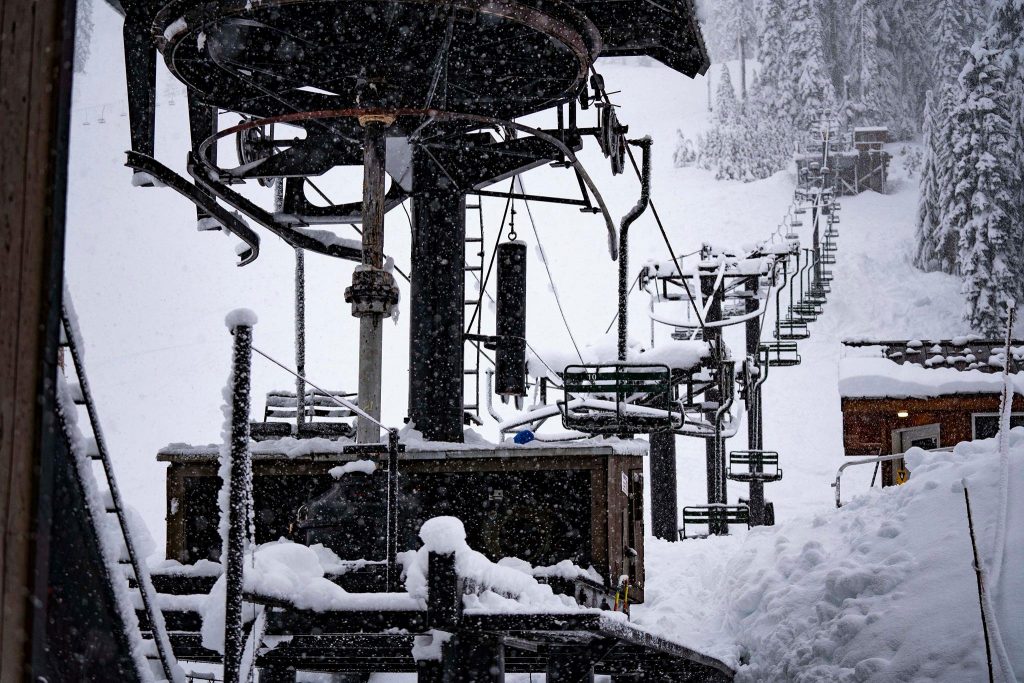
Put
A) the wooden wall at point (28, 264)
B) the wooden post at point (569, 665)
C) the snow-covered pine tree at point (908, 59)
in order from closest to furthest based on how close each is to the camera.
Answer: the wooden wall at point (28, 264)
the wooden post at point (569, 665)
the snow-covered pine tree at point (908, 59)

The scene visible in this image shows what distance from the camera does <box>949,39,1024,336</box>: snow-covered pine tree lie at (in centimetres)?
4488

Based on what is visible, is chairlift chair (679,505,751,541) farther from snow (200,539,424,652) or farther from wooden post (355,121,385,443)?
snow (200,539,424,652)

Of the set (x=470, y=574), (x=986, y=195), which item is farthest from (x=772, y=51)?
(x=470, y=574)

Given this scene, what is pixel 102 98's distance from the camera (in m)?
86.9

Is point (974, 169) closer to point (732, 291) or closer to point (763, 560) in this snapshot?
point (732, 291)

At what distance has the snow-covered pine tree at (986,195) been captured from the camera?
4488 cm

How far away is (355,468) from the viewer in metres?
10.5

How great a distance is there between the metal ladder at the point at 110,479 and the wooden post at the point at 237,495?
1.01ft

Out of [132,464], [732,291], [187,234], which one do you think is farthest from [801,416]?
[187,234]

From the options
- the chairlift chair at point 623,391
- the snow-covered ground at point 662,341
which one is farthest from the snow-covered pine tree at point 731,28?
the chairlift chair at point 623,391

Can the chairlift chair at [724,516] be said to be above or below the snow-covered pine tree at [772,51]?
below

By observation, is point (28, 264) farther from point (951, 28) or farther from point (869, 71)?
point (869, 71)

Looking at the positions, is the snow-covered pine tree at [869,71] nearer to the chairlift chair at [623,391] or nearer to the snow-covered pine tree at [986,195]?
the snow-covered pine tree at [986,195]

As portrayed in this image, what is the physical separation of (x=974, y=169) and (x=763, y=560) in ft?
126
